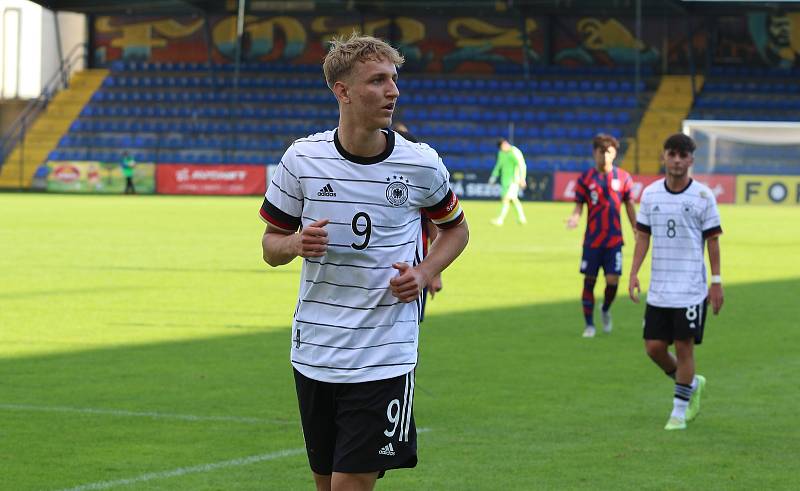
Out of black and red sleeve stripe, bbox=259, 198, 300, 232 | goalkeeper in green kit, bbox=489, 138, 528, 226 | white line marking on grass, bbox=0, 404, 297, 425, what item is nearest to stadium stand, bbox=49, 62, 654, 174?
goalkeeper in green kit, bbox=489, 138, 528, 226

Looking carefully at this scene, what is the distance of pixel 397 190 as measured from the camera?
5.20 m

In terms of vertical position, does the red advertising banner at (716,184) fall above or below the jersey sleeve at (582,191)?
below

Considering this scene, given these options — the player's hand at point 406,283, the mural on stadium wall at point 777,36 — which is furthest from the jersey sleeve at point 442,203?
the mural on stadium wall at point 777,36

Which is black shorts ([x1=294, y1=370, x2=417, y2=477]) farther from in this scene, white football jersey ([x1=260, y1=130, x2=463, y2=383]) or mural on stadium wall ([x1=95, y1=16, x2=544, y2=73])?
mural on stadium wall ([x1=95, y1=16, x2=544, y2=73])

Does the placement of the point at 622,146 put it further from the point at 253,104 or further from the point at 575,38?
the point at 253,104

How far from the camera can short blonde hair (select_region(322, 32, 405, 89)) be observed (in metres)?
5.14

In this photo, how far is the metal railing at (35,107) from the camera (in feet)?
185

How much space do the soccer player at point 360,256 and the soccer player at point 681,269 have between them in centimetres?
425

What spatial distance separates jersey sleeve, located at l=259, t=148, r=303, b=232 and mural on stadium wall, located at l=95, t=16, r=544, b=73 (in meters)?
49.9

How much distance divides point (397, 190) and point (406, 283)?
0.35 metres

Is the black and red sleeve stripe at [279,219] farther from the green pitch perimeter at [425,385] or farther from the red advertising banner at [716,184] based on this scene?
the red advertising banner at [716,184]

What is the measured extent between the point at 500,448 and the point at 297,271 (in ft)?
41.9

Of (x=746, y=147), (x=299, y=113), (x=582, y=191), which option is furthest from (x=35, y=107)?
(x=582, y=191)

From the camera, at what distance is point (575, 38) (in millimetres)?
56312
